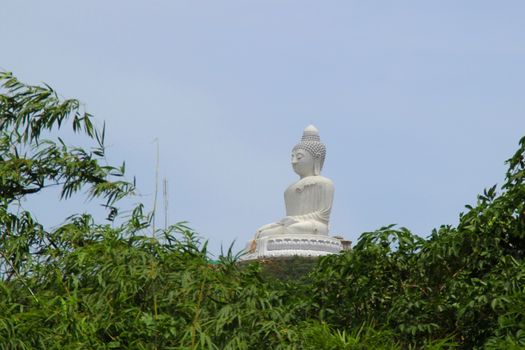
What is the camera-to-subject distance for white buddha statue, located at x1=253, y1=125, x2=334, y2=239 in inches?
1005

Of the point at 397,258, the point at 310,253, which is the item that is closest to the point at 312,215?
the point at 310,253

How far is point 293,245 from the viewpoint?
24531 millimetres

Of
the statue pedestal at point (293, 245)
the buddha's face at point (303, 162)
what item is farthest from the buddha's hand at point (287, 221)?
the buddha's face at point (303, 162)

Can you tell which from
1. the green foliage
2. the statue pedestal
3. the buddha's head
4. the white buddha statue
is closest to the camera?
the green foliage

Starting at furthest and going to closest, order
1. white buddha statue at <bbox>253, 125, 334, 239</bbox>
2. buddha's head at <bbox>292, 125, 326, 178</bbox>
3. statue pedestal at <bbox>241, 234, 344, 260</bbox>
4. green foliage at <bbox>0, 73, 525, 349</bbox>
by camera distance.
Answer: buddha's head at <bbox>292, 125, 326, 178</bbox>, white buddha statue at <bbox>253, 125, 334, 239</bbox>, statue pedestal at <bbox>241, 234, 344, 260</bbox>, green foliage at <bbox>0, 73, 525, 349</bbox>

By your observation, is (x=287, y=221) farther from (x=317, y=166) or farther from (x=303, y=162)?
(x=317, y=166)

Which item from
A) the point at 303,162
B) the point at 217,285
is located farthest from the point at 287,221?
the point at 217,285

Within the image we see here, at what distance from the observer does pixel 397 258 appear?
9.97m

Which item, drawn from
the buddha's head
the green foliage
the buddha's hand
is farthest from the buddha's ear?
the green foliage

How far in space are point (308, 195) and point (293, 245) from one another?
5.93 ft

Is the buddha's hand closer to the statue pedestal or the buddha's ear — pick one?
the statue pedestal

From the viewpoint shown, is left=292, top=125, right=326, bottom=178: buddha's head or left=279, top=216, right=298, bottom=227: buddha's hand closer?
left=279, top=216, right=298, bottom=227: buddha's hand

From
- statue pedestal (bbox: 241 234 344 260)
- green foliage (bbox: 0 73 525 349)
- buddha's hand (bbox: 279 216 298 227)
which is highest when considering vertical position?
buddha's hand (bbox: 279 216 298 227)

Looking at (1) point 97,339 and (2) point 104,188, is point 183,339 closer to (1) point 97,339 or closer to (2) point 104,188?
(1) point 97,339
